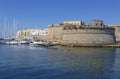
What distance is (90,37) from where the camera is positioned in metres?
48.3

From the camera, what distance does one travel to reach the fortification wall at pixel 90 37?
1901 inches

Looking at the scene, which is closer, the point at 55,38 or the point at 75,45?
the point at 75,45

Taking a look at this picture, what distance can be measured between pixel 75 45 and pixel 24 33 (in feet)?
179

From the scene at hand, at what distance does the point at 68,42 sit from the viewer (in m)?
50.2

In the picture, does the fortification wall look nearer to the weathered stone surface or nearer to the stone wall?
the weathered stone surface

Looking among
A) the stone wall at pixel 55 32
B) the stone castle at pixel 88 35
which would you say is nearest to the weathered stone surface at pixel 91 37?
the stone castle at pixel 88 35

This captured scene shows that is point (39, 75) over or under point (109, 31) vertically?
under

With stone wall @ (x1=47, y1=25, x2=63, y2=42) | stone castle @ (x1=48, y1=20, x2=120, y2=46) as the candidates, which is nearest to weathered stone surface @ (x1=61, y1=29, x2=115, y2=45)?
stone castle @ (x1=48, y1=20, x2=120, y2=46)

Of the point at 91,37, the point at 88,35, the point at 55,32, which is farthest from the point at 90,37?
the point at 55,32

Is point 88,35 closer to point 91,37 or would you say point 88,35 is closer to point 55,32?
point 91,37

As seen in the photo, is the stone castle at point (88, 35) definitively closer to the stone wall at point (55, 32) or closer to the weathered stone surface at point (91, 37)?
the weathered stone surface at point (91, 37)

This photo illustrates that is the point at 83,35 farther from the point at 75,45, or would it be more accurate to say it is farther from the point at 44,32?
the point at 44,32

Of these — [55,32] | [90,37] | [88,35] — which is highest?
[55,32]

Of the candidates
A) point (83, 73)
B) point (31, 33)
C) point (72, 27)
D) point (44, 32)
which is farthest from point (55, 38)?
point (83, 73)
